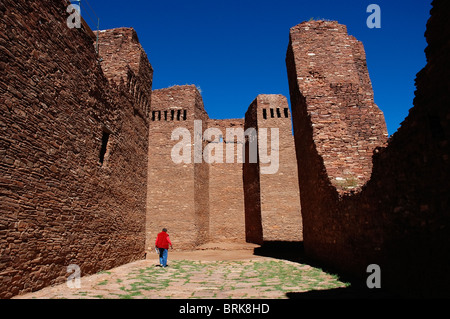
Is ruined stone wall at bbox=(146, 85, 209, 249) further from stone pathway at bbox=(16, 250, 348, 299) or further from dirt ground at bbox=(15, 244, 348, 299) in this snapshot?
stone pathway at bbox=(16, 250, 348, 299)

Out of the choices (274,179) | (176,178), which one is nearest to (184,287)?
(176,178)

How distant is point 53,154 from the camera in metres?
6.45

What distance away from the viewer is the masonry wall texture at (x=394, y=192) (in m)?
3.83

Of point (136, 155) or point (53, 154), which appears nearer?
point (53, 154)

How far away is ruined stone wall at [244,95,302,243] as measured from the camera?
21.0 meters

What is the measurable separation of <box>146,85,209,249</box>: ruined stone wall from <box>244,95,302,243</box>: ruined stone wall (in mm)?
4259

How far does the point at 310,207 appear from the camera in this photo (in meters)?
10.7

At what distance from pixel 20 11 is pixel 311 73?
947 cm

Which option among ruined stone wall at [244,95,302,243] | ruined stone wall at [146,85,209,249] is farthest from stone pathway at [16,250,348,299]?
ruined stone wall at [244,95,302,243]

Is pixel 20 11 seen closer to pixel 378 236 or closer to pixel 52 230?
pixel 52 230

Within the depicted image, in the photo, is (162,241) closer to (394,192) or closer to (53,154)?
(53,154)

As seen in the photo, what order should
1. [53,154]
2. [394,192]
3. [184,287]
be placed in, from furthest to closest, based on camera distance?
[53,154], [184,287], [394,192]

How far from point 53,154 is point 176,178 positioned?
48.0 feet

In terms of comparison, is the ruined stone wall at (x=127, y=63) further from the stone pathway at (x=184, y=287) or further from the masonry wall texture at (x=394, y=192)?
the stone pathway at (x=184, y=287)
